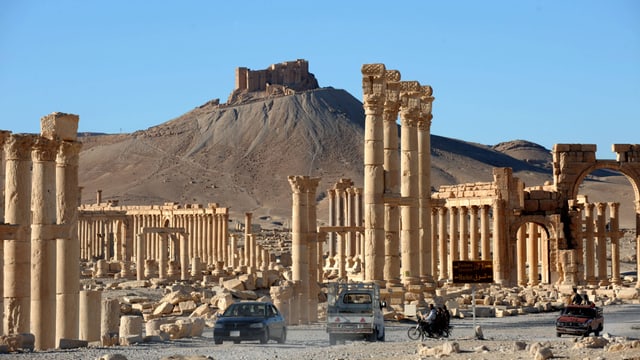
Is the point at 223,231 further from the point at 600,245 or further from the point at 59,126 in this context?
the point at 59,126

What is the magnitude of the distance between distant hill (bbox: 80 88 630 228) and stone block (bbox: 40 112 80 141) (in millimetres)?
111658

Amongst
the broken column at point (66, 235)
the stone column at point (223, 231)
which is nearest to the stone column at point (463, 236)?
the stone column at point (223, 231)

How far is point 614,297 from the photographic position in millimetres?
49500

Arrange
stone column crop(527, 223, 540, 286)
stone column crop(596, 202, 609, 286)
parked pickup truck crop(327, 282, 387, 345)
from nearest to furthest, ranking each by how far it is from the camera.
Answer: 1. parked pickup truck crop(327, 282, 387, 345)
2. stone column crop(596, 202, 609, 286)
3. stone column crop(527, 223, 540, 286)

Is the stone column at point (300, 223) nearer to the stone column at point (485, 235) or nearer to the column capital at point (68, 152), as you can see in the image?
the column capital at point (68, 152)

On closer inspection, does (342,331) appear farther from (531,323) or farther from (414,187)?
(414,187)

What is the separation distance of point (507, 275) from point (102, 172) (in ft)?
424

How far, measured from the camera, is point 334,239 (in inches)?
3159

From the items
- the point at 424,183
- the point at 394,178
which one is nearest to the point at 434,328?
the point at 394,178

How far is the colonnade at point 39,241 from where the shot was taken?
2858 cm

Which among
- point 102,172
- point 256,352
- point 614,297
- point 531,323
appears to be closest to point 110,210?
point 614,297

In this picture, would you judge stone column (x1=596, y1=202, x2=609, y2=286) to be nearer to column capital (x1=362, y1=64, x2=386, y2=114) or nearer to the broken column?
column capital (x1=362, y1=64, x2=386, y2=114)

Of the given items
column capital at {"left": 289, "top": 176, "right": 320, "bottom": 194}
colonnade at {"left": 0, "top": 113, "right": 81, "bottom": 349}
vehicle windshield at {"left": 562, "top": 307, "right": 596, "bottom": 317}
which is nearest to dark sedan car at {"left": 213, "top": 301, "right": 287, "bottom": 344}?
colonnade at {"left": 0, "top": 113, "right": 81, "bottom": 349}

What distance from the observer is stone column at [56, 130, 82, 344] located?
30.3m
